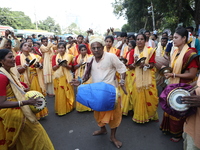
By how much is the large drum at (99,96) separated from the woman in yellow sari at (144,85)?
49.3 inches

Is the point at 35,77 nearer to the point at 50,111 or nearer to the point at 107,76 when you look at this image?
the point at 50,111

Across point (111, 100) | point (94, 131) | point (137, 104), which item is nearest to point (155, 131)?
point (137, 104)

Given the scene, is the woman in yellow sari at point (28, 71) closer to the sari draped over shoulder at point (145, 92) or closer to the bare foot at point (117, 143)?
the bare foot at point (117, 143)

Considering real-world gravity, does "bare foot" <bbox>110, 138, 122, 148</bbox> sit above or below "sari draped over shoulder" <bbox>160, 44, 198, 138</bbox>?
below

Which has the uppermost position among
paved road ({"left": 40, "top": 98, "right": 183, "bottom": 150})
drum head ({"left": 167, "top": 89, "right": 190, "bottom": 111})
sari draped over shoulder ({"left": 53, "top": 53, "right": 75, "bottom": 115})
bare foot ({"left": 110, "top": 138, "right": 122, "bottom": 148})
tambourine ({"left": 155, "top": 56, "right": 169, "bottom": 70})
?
tambourine ({"left": 155, "top": 56, "right": 169, "bottom": 70})

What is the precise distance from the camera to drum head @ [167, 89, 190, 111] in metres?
1.68

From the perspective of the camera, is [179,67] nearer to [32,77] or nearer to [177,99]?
[177,99]

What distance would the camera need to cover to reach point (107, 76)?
2.68 meters

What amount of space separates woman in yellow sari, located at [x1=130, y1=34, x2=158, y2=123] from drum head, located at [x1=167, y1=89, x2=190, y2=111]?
156 centimetres

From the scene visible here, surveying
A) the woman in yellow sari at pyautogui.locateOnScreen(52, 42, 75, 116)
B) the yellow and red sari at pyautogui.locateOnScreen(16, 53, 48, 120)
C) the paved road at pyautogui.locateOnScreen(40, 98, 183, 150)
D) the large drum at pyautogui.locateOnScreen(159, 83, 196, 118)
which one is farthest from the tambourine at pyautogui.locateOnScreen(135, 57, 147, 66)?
the yellow and red sari at pyautogui.locateOnScreen(16, 53, 48, 120)

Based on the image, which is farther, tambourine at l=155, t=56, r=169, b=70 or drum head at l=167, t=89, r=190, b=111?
tambourine at l=155, t=56, r=169, b=70

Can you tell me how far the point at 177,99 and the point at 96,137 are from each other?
2.04m

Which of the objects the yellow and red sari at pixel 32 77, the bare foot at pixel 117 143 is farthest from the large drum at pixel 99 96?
the yellow and red sari at pixel 32 77

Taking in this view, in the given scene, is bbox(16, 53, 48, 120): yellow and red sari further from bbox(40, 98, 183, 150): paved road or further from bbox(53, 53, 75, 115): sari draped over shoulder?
bbox(53, 53, 75, 115): sari draped over shoulder
